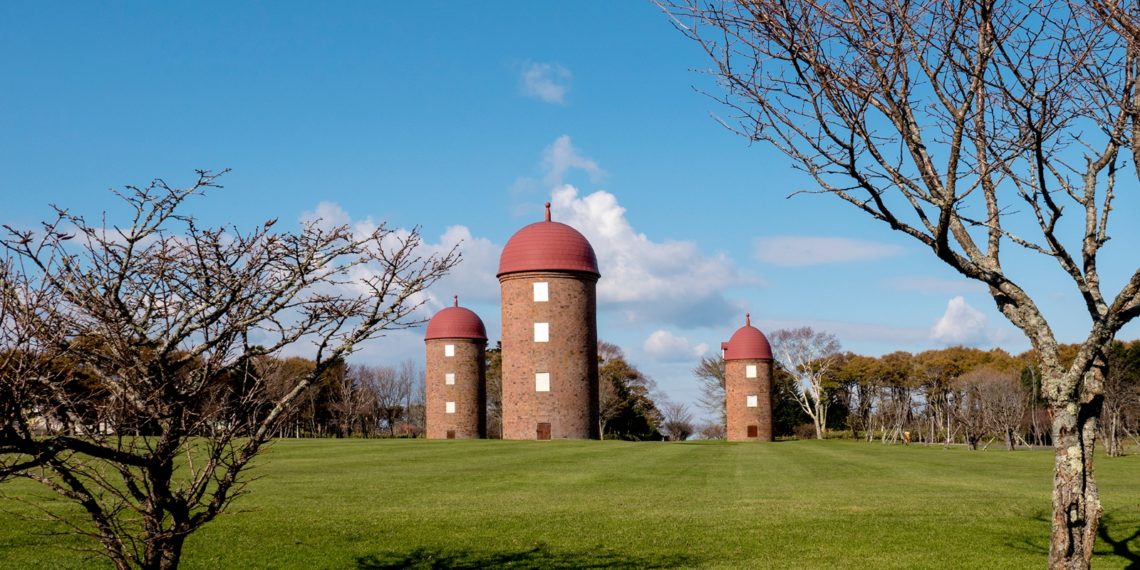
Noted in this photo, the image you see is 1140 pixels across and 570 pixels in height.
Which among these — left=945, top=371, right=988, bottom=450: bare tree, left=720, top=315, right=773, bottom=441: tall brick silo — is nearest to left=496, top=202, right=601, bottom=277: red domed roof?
left=720, top=315, right=773, bottom=441: tall brick silo

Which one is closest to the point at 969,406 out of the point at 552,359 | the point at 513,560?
the point at 552,359

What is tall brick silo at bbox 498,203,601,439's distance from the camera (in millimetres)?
44031

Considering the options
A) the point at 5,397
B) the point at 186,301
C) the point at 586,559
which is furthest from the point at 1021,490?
the point at 5,397

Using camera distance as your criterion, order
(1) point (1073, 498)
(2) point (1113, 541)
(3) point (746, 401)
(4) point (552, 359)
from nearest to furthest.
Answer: (1) point (1073, 498)
(2) point (1113, 541)
(4) point (552, 359)
(3) point (746, 401)

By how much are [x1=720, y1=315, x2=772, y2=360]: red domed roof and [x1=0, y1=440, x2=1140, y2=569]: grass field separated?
34830 mm

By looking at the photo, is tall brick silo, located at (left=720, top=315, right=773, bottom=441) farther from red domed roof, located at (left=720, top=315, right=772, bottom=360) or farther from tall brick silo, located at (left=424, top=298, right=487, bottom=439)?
tall brick silo, located at (left=424, top=298, right=487, bottom=439)

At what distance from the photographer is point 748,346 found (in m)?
60.2

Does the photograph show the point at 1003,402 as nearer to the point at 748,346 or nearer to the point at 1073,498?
the point at 748,346

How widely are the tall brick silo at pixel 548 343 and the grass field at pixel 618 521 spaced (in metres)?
18.9

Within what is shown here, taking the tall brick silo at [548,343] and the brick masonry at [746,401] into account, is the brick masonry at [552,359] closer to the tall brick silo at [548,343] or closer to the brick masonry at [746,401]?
the tall brick silo at [548,343]

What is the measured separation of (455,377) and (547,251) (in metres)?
14.7

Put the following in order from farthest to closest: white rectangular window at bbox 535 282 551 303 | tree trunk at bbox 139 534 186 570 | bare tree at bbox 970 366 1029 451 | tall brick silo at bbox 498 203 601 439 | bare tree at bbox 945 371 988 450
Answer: bare tree at bbox 970 366 1029 451 → bare tree at bbox 945 371 988 450 → white rectangular window at bbox 535 282 551 303 → tall brick silo at bbox 498 203 601 439 → tree trunk at bbox 139 534 186 570

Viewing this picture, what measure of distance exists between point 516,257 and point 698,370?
40.3m

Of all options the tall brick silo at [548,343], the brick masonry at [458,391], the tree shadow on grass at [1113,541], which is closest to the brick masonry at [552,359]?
the tall brick silo at [548,343]
